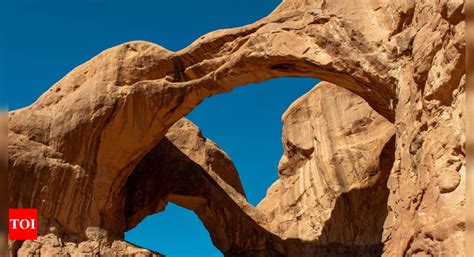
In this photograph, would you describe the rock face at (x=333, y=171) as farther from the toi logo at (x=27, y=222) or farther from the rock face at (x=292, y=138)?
the toi logo at (x=27, y=222)

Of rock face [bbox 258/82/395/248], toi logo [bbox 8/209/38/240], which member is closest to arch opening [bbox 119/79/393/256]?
rock face [bbox 258/82/395/248]

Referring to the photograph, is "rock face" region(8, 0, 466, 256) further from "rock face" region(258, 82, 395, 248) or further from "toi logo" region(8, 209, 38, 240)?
"toi logo" region(8, 209, 38, 240)

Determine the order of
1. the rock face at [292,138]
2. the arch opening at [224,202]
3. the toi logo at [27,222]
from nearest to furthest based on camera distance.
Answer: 1. the rock face at [292,138]
2. the toi logo at [27,222]
3. the arch opening at [224,202]

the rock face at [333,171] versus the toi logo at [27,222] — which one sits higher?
the rock face at [333,171]

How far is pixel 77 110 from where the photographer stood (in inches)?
689

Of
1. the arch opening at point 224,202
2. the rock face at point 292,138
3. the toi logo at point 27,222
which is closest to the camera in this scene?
the rock face at point 292,138

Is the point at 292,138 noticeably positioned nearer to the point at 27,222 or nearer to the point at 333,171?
the point at 333,171

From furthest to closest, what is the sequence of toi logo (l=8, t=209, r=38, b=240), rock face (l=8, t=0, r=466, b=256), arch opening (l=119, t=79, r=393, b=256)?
arch opening (l=119, t=79, r=393, b=256), toi logo (l=8, t=209, r=38, b=240), rock face (l=8, t=0, r=466, b=256)

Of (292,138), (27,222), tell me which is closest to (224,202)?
(292,138)

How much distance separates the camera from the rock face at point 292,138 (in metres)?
9.67

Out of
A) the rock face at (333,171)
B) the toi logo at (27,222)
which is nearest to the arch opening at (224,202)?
the rock face at (333,171)

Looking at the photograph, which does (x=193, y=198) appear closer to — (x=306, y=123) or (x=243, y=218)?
(x=243, y=218)

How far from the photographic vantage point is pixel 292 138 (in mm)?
24094

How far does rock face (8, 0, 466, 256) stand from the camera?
9.67 m
